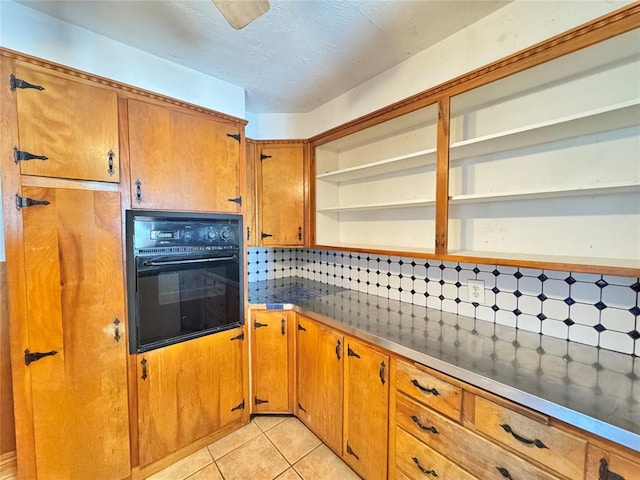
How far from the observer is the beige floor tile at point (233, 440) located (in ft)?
5.79

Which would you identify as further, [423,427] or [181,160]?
[181,160]

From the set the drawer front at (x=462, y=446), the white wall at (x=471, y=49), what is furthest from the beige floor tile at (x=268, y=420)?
the white wall at (x=471, y=49)

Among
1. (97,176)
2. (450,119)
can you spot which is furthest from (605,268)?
(97,176)

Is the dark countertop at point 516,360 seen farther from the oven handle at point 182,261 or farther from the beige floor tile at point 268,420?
the beige floor tile at point 268,420

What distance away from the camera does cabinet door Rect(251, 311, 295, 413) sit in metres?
2.00

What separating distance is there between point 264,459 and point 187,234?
150cm

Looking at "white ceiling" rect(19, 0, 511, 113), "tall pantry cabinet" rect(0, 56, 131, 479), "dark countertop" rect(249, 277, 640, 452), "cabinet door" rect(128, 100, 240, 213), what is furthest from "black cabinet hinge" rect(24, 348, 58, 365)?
"white ceiling" rect(19, 0, 511, 113)

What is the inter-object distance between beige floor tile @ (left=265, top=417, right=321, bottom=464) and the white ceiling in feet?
8.19

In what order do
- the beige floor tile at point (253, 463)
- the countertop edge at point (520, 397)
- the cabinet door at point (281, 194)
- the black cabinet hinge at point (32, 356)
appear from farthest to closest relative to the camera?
the cabinet door at point (281, 194), the beige floor tile at point (253, 463), the black cabinet hinge at point (32, 356), the countertop edge at point (520, 397)

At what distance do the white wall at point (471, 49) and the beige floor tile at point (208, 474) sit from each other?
2.47 meters

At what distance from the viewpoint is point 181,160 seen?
163 cm

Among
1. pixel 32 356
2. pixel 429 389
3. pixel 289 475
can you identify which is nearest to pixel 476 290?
pixel 429 389

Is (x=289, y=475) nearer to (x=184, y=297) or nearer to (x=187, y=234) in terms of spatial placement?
(x=184, y=297)

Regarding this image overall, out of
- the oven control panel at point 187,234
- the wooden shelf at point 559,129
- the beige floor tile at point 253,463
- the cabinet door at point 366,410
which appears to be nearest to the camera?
the wooden shelf at point 559,129
